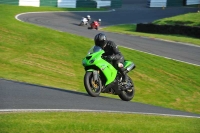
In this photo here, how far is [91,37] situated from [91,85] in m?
17.6

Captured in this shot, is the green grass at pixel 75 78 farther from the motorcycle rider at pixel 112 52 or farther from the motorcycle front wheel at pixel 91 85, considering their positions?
the motorcycle rider at pixel 112 52

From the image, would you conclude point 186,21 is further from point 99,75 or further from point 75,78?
point 99,75

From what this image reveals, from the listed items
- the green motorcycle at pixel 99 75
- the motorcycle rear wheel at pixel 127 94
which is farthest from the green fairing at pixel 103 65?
the motorcycle rear wheel at pixel 127 94

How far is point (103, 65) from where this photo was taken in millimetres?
11492

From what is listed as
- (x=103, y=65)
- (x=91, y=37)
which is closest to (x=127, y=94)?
(x=103, y=65)

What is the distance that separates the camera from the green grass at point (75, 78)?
753cm

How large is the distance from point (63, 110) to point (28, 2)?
39447 mm

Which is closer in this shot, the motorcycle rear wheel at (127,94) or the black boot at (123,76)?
the black boot at (123,76)

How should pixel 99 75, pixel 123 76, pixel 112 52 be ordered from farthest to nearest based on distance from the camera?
pixel 123 76 < pixel 112 52 < pixel 99 75

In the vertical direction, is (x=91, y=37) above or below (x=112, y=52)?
below

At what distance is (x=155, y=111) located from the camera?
10.8 meters

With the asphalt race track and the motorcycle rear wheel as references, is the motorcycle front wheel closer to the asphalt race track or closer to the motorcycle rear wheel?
the asphalt race track

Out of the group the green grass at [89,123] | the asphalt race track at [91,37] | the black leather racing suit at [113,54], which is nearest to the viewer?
the green grass at [89,123]

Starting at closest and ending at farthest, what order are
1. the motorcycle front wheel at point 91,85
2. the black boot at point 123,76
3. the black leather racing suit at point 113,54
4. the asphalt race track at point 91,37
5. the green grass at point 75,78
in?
the green grass at point 75,78 < the asphalt race track at point 91,37 < the motorcycle front wheel at point 91,85 < the black leather racing suit at point 113,54 < the black boot at point 123,76
